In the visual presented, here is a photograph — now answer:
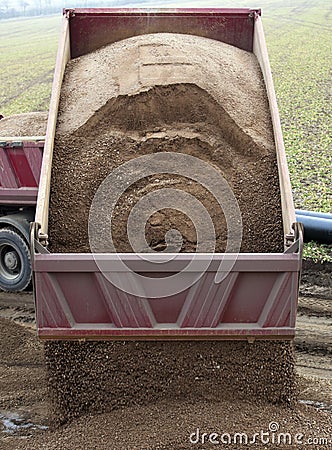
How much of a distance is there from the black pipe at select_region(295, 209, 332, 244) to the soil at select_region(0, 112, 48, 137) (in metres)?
3.29

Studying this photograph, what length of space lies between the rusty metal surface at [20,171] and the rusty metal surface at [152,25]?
117 centimetres

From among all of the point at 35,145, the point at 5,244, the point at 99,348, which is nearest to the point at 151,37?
the point at 35,145

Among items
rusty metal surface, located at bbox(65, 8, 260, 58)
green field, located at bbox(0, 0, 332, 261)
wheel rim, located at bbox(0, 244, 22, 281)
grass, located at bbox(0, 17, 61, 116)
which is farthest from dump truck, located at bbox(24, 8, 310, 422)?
grass, located at bbox(0, 17, 61, 116)

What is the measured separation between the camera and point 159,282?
384cm

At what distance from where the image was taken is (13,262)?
23.0 ft

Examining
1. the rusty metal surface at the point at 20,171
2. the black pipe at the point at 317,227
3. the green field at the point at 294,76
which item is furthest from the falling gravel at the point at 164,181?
the green field at the point at 294,76

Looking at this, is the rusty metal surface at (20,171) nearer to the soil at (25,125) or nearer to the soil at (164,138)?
the soil at (25,125)

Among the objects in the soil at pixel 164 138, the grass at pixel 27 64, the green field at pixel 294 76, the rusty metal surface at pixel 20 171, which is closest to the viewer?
the soil at pixel 164 138

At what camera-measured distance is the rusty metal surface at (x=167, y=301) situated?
12.4 ft

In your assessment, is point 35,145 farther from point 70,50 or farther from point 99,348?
point 99,348

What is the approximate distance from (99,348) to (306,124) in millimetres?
13667

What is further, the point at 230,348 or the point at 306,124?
the point at 306,124

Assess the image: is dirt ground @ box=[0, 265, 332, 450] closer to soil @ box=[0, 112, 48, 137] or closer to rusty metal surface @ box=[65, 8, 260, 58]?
soil @ box=[0, 112, 48, 137]

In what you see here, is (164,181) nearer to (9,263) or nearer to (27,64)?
(9,263)
